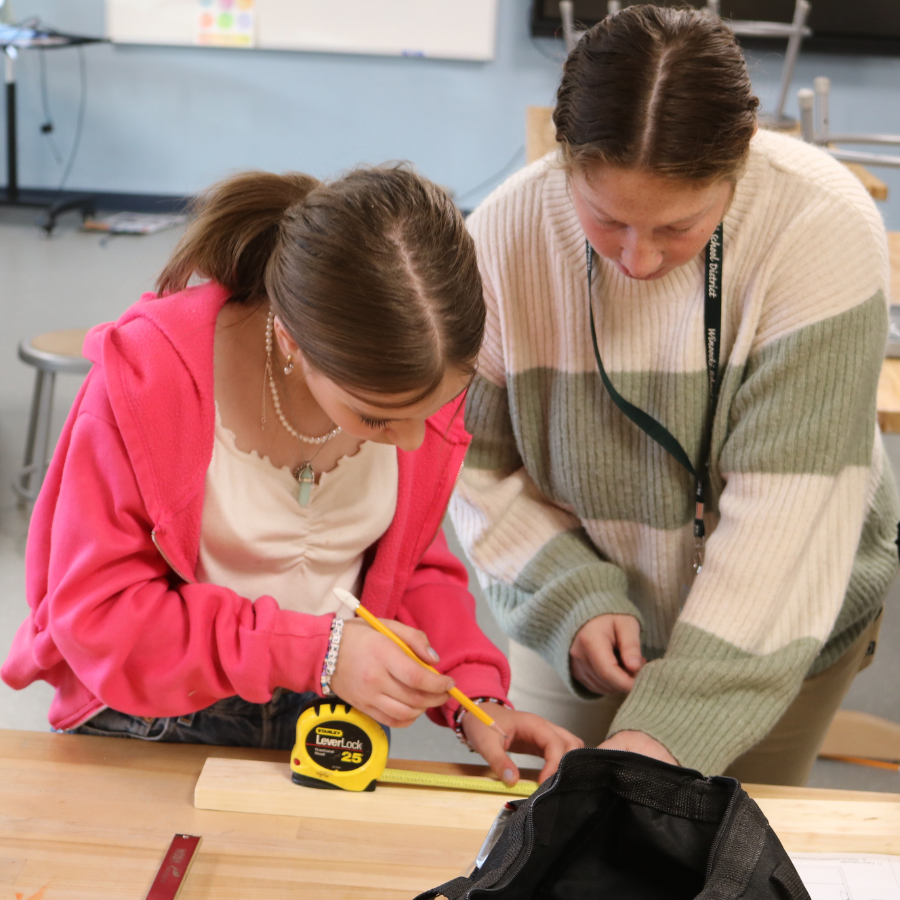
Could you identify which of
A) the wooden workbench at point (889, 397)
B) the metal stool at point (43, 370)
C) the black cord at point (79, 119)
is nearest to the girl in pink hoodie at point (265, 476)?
the wooden workbench at point (889, 397)

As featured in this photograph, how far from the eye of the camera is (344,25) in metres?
5.63

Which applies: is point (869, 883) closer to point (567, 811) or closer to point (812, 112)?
point (567, 811)

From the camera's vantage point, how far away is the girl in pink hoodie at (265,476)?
87 centimetres

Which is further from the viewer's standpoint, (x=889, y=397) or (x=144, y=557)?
(x=889, y=397)

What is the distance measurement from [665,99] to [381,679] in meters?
0.60

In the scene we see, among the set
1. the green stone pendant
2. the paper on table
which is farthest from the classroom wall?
the paper on table

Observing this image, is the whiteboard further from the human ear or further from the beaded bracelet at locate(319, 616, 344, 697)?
the beaded bracelet at locate(319, 616, 344, 697)

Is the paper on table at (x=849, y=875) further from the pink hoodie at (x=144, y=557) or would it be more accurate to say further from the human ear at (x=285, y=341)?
the human ear at (x=285, y=341)

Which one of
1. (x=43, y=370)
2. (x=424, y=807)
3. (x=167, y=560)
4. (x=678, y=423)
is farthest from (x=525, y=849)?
(x=43, y=370)

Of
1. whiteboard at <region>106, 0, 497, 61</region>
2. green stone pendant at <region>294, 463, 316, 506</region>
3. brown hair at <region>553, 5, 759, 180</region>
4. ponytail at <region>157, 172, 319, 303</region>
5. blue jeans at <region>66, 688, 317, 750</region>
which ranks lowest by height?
blue jeans at <region>66, 688, 317, 750</region>

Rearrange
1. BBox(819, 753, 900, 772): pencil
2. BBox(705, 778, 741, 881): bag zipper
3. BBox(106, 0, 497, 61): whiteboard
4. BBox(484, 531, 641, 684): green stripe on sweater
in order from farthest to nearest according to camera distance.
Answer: BBox(106, 0, 497, 61): whiteboard
BBox(819, 753, 900, 772): pencil
BBox(484, 531, 641, 684): green stripe on sweater
BBox(705, 778, 741, 881): bag zipper

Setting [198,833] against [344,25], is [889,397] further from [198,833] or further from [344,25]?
[344,25]

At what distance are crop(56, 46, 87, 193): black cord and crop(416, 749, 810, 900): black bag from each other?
596cm

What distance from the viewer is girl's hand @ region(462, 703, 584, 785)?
3.44ft
